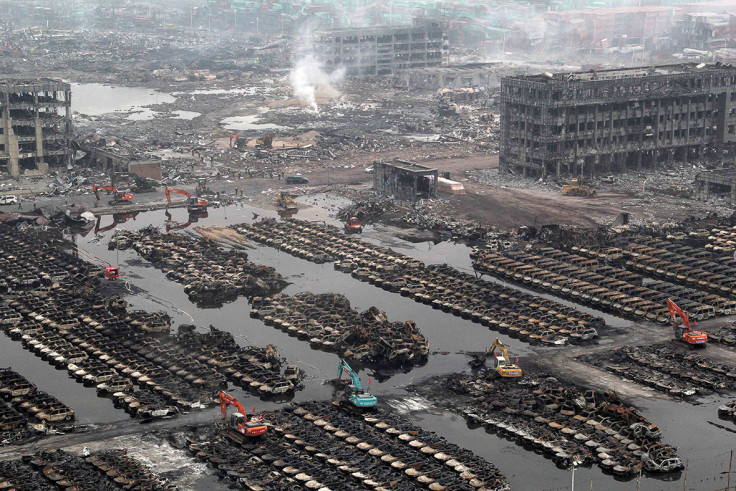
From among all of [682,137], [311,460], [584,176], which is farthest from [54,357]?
[682,137]

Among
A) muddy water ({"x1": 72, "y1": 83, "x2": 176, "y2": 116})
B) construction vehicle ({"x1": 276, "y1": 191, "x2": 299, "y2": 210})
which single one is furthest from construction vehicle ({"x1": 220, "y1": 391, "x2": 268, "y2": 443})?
muddy water ({"x1": 72, "y1": 83, "x2": 176, "y2": 116})

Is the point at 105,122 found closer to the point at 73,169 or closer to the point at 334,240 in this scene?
the point at 73,169

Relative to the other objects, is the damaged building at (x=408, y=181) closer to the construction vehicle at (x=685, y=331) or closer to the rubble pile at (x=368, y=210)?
the rubble pile at (x=368, y=210)

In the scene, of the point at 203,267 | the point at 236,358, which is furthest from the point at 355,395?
the point at 203,267

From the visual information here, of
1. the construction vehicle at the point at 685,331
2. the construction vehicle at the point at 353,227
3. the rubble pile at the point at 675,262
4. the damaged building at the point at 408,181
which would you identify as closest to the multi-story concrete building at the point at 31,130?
the damaged building at the point at 408,181

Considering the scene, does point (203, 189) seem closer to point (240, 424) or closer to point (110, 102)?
point (240, 424)

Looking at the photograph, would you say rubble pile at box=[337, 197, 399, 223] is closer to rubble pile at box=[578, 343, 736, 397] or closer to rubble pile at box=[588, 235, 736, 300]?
rubble pile at box=[588, 235, 736, 300]

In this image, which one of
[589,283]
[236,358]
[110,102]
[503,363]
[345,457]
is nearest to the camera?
[345,457]
